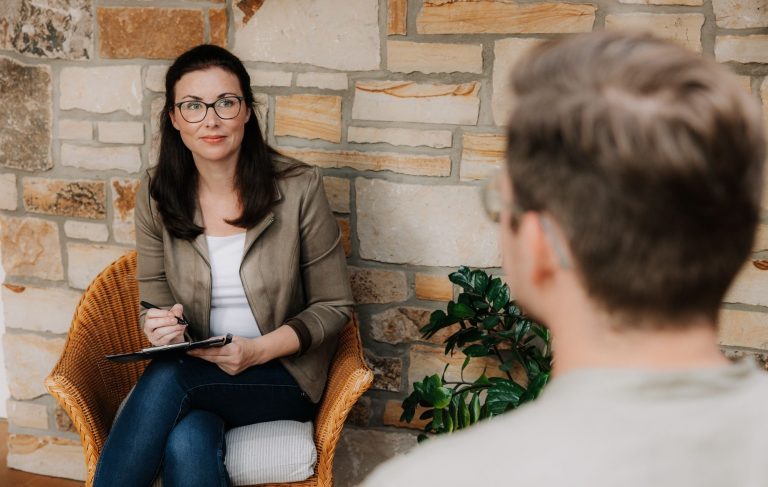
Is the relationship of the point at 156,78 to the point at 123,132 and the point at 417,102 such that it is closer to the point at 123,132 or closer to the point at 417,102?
the point at 123,132

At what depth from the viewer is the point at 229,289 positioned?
2004 millimetres

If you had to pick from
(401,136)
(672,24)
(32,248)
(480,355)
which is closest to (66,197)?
(32,248)

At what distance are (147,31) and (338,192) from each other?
78cm

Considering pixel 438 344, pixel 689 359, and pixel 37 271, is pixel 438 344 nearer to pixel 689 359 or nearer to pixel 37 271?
pixel 37 271

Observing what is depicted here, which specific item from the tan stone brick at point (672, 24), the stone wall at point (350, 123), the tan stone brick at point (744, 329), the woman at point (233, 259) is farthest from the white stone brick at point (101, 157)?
the tan stone brick at point (744, 329)

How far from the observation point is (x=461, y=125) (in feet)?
7.12

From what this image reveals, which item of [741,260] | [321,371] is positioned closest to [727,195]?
[741,260]

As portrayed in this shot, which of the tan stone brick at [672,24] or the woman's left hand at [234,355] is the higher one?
the tan stone brick at [672,24]

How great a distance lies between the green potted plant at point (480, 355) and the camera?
1765 mm

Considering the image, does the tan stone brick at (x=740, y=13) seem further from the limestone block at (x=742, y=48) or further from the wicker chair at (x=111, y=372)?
the wicker chair at (x=111, y=372)

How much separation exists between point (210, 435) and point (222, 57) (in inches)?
38.2

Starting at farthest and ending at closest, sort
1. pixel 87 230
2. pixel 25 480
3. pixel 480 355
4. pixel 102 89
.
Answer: pixel 25 480 < pixel 87 230 < pixel 102 89 < pixel 480 355

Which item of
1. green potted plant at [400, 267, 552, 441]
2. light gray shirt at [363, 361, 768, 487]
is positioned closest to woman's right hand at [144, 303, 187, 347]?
green potted plant at [400, 267, 552, 441]

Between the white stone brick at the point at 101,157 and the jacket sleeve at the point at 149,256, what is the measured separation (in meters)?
0.38
